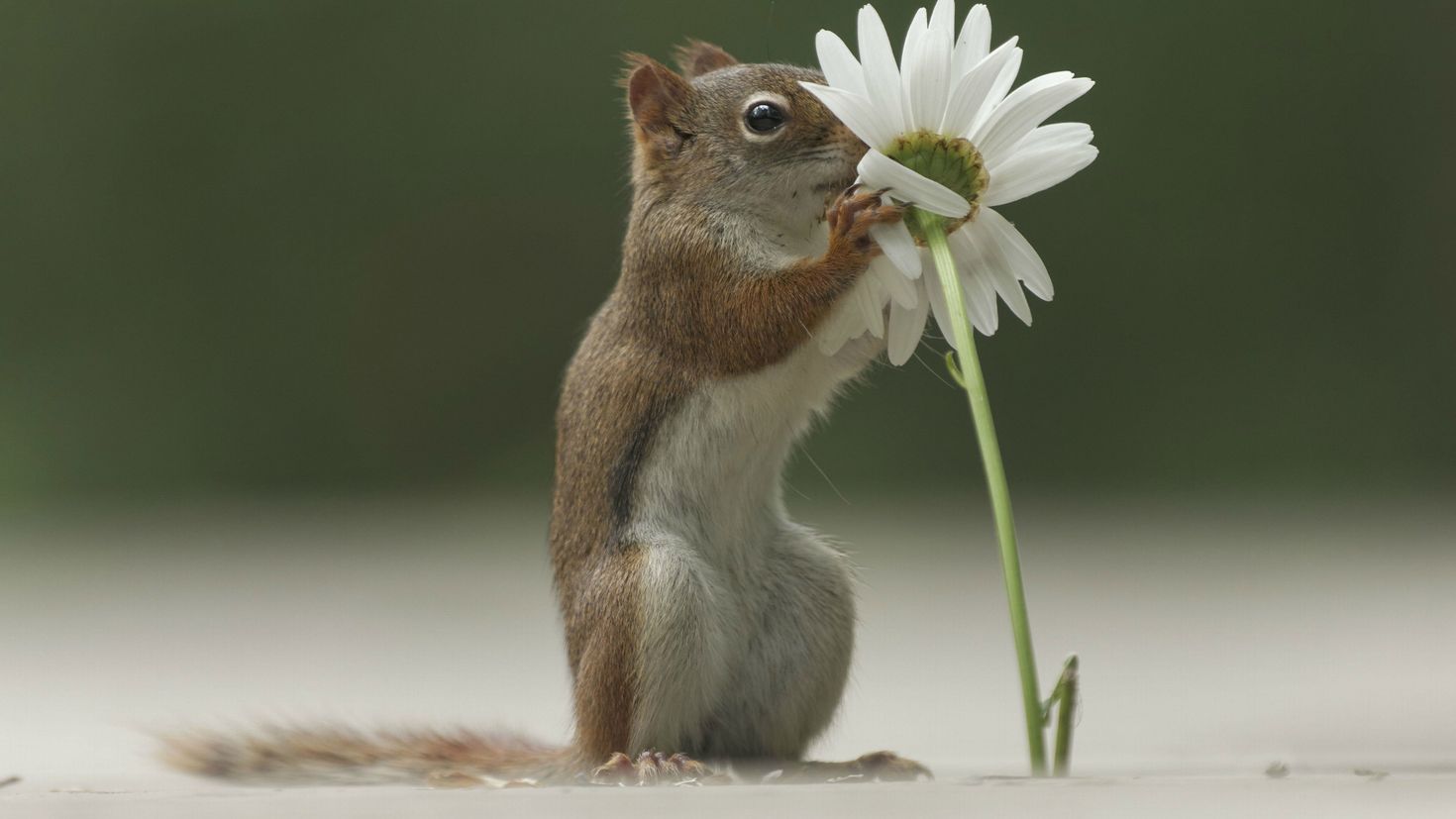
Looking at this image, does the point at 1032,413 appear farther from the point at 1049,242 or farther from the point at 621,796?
the point at 621,796

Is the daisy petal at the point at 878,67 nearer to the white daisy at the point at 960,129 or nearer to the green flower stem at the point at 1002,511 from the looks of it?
the white daisy at the point at 960,129

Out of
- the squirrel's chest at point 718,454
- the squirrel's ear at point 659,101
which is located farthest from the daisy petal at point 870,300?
the squirrel's ear at point 659,101

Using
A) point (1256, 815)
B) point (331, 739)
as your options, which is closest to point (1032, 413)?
point (331, 739)

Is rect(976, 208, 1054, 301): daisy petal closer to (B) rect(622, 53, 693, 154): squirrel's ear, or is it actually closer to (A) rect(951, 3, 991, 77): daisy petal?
(A) rect(951, 3, 991, 77): daisy petal

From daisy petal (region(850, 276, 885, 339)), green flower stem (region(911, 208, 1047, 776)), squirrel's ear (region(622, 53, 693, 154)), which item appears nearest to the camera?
green flower stem (region(911, 208, 1047, 776))

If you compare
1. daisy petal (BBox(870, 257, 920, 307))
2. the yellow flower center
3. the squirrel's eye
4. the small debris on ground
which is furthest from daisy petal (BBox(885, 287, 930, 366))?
the small debris on ground

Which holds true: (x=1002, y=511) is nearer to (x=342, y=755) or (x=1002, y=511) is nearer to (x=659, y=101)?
(x=659, y=101)

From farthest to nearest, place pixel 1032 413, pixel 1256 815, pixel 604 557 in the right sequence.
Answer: pixel 1032 413 → pixel 604 557 → pixel 1256 815
